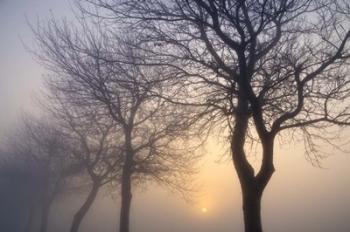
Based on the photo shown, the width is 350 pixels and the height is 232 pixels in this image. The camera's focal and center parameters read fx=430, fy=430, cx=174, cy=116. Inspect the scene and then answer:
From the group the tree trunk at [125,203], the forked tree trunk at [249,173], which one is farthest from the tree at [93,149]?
the forked tree trunk at [249,173]

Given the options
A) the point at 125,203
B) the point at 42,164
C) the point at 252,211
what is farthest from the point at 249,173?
the point at 42,164

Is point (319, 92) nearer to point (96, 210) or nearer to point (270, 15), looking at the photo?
point (270, 15)

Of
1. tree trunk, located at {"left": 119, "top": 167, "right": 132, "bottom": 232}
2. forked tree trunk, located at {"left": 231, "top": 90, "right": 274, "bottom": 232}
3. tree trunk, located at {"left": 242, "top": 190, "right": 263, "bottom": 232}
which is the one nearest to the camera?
tree trunk, located at {"left": 242, "top": 190, "right": 263, "bottom": 232}

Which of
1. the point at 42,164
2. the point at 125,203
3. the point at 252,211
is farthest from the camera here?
the point at 42,164

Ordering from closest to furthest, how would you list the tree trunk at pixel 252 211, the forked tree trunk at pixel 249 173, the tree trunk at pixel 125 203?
the tree trunk at pixel 252 211
the forked tree trunk at pixel 249 173
the tree trunk at pixel 125 203

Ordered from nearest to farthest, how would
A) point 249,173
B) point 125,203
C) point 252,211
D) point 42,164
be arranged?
point 252,211 < point 249,173 < point 125,203 < point 42,164

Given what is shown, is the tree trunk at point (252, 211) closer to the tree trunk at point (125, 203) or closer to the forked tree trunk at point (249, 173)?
the forked tree trunk at point (249, 173)

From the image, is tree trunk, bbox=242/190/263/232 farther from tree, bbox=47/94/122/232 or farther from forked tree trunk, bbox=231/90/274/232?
tree, bbox=47/94/122/232

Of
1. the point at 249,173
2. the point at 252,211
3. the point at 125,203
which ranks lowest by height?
the point at 252,211

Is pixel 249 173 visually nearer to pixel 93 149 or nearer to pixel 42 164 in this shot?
pixel 93 149

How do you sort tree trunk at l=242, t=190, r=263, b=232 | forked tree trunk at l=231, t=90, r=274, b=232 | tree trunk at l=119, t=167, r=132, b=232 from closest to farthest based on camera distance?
tree trunk at l=242, t=190, r=263, b=232 → forked tree trunk at l=231, t=90, r=274, b=232 → tree trunk at l=119, t=167, r=132, b=232

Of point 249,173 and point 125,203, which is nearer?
point 249,173

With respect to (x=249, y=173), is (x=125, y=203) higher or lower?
higher

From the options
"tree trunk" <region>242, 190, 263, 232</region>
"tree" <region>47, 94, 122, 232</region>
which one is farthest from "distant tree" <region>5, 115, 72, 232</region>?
"tree trunk" <region>242, 190, 263, 232</region>
